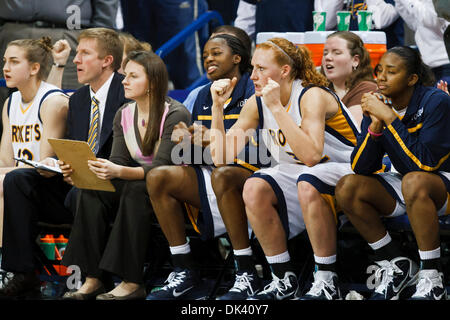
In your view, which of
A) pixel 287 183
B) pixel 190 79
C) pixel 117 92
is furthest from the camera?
pixel 190 79

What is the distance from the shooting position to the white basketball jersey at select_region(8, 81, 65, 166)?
16.8ft

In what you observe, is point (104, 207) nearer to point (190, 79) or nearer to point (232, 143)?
point (232, 143)

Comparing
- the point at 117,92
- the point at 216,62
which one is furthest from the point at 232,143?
the point at 117,92

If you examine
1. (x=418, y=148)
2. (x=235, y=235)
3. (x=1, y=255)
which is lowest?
(x=1, y=255)

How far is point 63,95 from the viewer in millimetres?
5148

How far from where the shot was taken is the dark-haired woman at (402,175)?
3764mm

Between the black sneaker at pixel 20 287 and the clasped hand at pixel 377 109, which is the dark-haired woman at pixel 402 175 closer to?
the clasped hand at pixel 377 109

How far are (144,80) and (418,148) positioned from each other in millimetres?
1688

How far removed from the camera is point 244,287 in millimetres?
4156

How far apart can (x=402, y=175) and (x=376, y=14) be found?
219cm

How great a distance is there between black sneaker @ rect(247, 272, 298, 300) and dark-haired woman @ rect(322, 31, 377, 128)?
1.35m

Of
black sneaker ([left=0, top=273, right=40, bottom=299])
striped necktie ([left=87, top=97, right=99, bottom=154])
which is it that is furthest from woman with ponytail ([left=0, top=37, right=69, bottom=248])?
black sneaker ([left=0, top=273, right=40, bottom=299])
